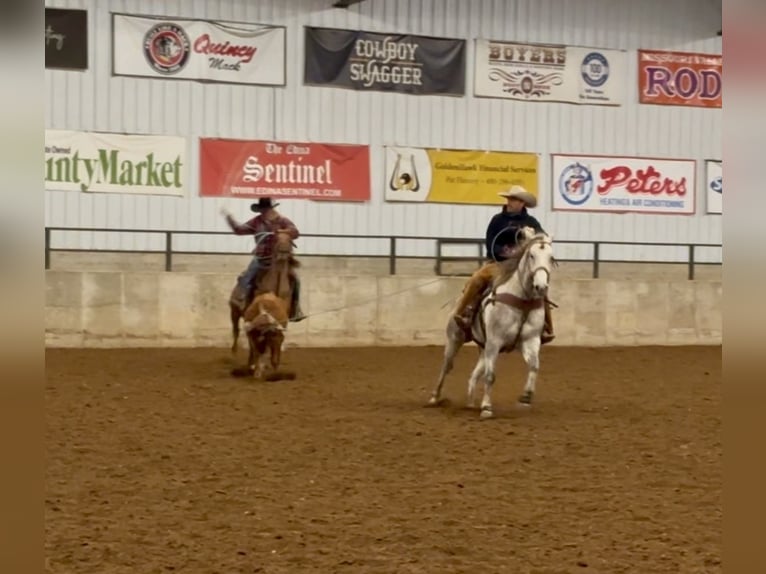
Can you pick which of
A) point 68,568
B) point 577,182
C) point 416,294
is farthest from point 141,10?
point 68,568

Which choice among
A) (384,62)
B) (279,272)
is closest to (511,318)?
(279,272)

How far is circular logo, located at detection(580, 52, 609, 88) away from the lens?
25.2m

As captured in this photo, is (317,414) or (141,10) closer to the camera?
(317,414)

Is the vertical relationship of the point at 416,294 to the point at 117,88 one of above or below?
below

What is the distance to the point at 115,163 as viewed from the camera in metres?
21.8

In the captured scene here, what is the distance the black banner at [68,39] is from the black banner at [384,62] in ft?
14.2

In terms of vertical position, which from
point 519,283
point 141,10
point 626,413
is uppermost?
point 141,10

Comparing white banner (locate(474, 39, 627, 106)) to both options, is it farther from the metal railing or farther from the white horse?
the white horse

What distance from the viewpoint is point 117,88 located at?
21.9 metres

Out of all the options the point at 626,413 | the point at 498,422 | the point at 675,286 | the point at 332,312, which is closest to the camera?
the point at 498,422

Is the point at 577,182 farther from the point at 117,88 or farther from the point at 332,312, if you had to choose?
the point at 117,88

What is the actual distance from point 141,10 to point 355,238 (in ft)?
19.3

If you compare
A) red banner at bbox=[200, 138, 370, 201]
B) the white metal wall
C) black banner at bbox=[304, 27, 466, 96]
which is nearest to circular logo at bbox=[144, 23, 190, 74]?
the white metal wall

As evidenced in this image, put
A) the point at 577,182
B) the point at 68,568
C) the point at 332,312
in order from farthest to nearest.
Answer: the point at 577,182 < the point at 332,312 < the point at 68,568
